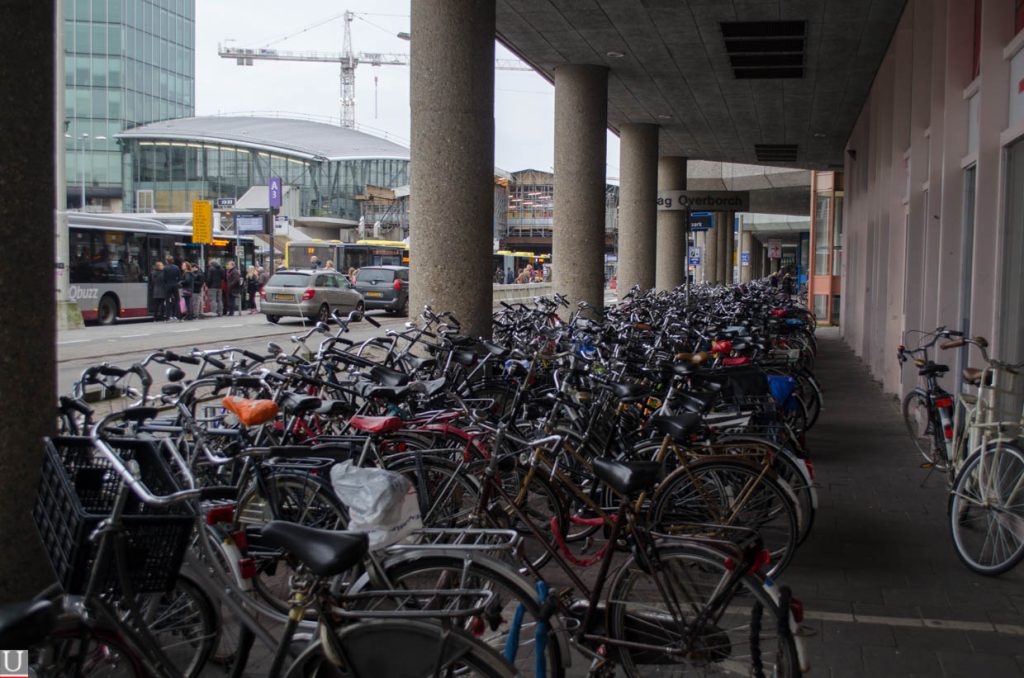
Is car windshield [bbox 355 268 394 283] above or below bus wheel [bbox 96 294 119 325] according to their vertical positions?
above

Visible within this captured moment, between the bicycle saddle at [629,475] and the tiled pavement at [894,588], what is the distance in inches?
43.9

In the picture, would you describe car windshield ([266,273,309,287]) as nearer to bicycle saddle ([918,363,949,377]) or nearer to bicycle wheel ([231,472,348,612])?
bicycle saddle ([918,363,949,377])

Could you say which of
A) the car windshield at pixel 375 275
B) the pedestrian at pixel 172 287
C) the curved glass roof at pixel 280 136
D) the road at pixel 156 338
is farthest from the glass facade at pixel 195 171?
the road at pixel 156 338

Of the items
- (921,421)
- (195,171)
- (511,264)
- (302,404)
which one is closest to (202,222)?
(921,421)

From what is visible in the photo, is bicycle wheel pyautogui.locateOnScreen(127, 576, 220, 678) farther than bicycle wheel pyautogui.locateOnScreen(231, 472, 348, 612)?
No

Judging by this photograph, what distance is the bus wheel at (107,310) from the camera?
25.6 metres

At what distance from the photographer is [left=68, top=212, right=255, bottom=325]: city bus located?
979 inches

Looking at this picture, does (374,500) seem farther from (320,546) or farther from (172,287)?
(172,287)

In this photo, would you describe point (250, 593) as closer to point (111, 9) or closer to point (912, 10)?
point (912, 10)

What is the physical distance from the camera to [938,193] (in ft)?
29.2

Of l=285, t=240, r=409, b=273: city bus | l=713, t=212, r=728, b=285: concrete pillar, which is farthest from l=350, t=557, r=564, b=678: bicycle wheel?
l=285, t=240, r=409, b=273: city bus

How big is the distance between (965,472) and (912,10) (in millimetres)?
7879

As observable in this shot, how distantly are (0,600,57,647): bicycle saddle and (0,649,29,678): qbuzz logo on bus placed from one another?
0.52ft

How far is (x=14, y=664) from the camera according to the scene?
7.85 ft
